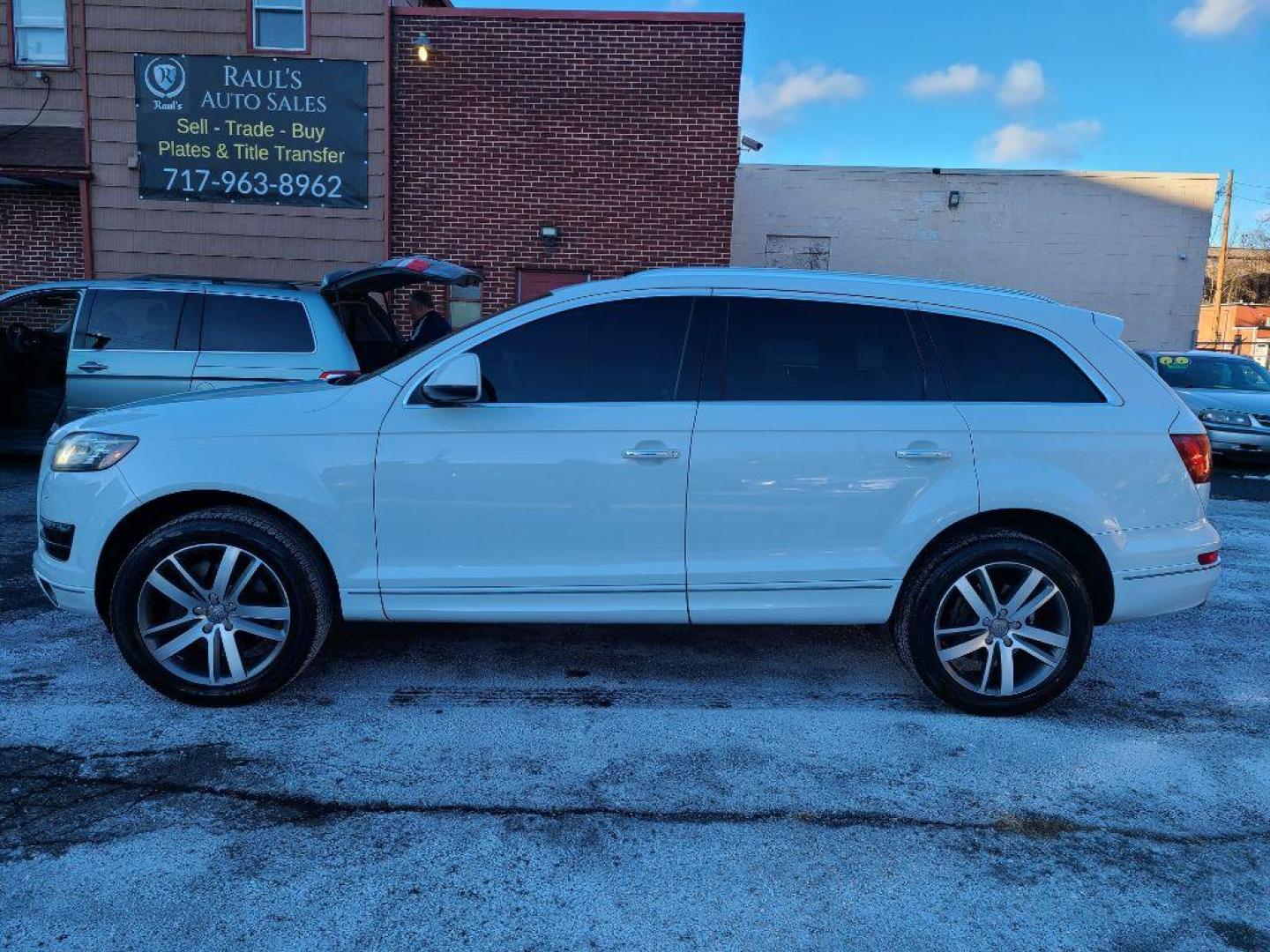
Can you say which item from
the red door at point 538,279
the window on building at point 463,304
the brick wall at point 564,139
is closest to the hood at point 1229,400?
the brick wall at point 564,139

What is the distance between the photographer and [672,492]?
3.53 meters

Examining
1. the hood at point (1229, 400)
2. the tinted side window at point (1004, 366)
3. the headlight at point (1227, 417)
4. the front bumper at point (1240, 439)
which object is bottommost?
the front bumper at point (1240, 439)

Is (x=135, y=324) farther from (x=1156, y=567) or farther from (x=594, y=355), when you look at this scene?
(x=1156, y=567)

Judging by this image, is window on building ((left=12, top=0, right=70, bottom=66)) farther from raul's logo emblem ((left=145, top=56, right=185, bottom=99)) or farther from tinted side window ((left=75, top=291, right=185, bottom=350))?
tinted side window ((left=75, top=291, right=185, bottom=350))

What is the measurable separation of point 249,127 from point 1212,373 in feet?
44.6

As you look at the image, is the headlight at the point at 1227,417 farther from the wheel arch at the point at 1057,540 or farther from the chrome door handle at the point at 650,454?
the chrome door handle at the point at 650,454

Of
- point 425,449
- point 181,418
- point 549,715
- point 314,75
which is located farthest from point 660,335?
point 314,75

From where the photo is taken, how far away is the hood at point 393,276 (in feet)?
21.8

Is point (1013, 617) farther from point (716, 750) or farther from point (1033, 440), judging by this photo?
point (716, 750)

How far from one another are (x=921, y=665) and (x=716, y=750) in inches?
38.3

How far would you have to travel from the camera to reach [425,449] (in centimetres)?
352

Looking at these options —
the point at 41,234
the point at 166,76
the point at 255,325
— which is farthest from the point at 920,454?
the point at 41,234

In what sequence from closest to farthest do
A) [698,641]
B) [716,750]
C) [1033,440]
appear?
[716,750] → [1033,440] → [698,641]

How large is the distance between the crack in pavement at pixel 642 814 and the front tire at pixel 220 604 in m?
0.63
